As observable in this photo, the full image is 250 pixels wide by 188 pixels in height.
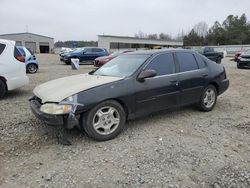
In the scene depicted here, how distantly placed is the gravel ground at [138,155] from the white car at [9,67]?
1933 mm

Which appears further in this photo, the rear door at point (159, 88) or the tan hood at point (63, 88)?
the rear door at point (159, 88)

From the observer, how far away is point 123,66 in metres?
5.06

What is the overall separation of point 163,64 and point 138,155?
208cm

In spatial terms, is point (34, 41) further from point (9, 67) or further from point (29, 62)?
point (9, 67)

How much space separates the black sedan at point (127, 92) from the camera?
392cm

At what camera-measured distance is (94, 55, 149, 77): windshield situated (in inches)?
187

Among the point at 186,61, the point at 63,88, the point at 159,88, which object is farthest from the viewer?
the point at 186,61

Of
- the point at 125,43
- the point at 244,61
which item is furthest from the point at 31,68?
the point at 125,43

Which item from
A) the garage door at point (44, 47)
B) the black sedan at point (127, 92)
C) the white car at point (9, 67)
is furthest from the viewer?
the garage door at point (44, 47)

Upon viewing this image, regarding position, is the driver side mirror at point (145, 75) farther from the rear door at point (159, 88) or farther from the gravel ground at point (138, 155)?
the gravel ground at point (138, 155)

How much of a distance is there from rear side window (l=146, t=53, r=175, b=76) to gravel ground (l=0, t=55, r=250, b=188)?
981 mm

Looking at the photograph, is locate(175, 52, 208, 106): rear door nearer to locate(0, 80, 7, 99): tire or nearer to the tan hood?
the tan hood

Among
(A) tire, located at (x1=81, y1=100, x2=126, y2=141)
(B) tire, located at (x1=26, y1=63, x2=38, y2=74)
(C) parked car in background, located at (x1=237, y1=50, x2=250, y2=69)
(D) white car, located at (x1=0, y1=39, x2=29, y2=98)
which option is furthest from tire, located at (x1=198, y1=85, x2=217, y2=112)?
(C) parked car in background, located at (x1=237, y1=50, x2=250, y2=69)

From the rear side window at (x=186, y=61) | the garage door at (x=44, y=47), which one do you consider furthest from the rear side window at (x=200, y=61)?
the garage door at (x=44, y=47)
